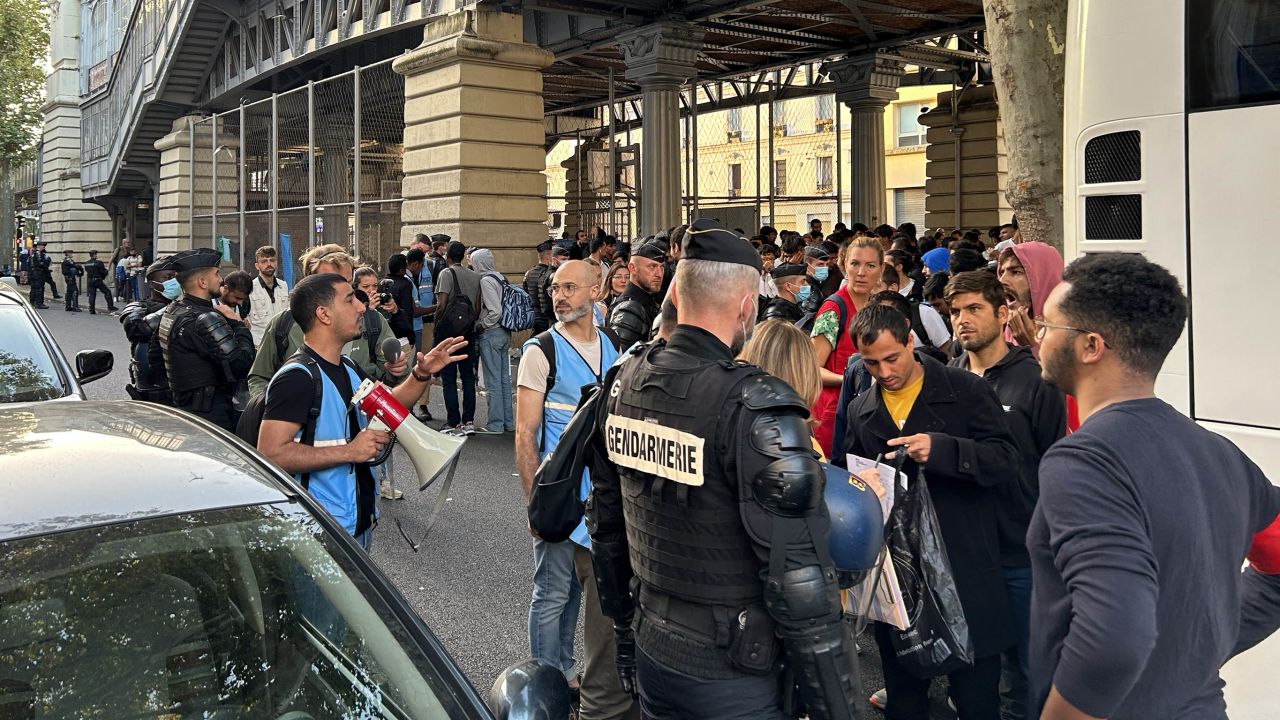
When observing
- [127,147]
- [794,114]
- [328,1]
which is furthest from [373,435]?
[794,114]

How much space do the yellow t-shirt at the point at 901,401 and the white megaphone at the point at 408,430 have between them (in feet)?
5.03

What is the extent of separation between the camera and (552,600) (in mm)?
4336

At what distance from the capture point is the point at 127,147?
3148cm

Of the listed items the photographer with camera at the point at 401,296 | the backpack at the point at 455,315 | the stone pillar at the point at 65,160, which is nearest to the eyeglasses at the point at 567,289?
the backpack at the point at 455,315

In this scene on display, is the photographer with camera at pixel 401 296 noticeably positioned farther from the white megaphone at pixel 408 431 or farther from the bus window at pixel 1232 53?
the bus window at pixel 1232 53

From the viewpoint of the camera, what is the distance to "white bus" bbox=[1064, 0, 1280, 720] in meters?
3.30

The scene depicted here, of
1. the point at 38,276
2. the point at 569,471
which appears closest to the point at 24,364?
the point at 569,471

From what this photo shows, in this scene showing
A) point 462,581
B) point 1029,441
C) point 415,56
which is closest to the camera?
point 1029,441

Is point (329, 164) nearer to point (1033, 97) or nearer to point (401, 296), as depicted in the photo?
point (401, 296)

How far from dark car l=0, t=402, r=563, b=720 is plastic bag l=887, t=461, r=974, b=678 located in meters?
1.61

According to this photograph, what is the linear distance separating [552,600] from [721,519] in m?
1.95

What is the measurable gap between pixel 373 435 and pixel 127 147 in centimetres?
3152

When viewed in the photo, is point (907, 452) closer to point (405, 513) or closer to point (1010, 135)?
point (1010, 135)

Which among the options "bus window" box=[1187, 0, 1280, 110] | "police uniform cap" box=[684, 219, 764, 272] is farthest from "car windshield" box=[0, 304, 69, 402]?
"bus window" box=[1187, 0, 1280, 110]
